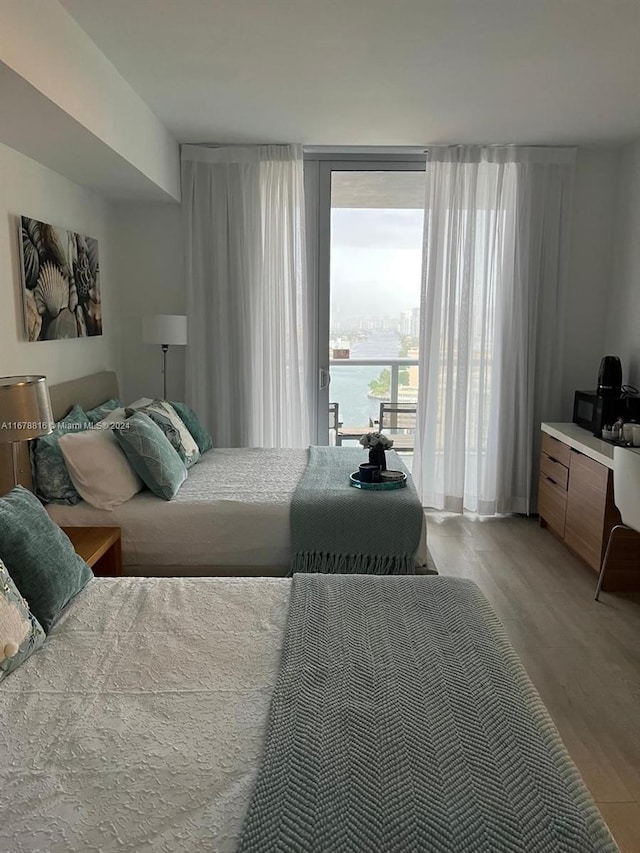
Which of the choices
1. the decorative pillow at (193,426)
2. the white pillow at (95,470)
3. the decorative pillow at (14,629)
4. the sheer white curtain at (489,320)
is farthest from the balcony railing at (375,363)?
the decorative pillow at (14,629)

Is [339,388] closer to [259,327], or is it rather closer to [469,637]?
[259,327]

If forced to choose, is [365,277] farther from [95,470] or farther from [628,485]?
[95,470]

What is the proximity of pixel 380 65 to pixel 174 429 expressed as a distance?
2.14m

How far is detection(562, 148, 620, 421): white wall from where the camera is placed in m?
4.51

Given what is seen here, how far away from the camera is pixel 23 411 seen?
2.32m

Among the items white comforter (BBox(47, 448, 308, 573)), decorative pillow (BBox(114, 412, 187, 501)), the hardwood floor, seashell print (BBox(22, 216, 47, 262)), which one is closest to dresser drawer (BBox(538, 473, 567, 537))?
the hardwood floor

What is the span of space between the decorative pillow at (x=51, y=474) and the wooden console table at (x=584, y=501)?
273cm

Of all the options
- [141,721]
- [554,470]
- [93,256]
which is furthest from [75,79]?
[554,470]

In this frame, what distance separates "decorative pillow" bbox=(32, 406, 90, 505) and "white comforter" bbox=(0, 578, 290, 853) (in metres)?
0.98

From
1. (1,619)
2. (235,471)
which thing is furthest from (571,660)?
(1,619)

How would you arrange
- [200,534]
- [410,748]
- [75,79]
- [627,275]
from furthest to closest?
[627,275], [200,534], [75,79], [410,748]

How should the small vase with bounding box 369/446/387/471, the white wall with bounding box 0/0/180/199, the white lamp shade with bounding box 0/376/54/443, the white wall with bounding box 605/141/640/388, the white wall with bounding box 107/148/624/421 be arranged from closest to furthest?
1. the white wall with bounding box 0/0/180/199
2. the white lamp shade with bounding box 0/376/54/443
3. the small vase with bounding box 369/446/387/471
4. the white wall with bounding box 605/141/640/388
5. the white wall with bounding box 107/148/624/421

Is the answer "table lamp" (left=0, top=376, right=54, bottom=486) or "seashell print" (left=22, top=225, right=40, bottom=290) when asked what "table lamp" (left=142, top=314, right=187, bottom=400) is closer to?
"seashell print" (left=22, top=225, right=40, bottom=290)

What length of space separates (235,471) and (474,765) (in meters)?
2.52
